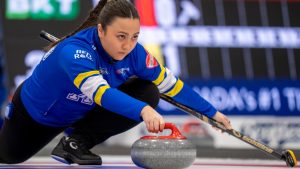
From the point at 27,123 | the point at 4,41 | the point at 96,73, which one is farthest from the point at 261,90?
the point at 96,73

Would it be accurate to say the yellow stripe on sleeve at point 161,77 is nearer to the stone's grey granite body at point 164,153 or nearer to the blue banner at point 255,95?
the stone's grey granite body at point 164,153

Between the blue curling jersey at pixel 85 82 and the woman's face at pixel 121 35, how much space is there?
11cm

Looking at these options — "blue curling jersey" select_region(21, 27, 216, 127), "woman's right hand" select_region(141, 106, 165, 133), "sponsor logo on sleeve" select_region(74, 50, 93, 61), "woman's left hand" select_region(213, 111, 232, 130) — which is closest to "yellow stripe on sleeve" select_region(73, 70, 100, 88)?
"blue curling jersey" select_region(21, 27, 216, 127)

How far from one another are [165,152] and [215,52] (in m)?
3.48

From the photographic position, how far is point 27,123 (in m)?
3.69

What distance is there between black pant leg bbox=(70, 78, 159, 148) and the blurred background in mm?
2664

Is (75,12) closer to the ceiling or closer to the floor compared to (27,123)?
closer to the ceiling

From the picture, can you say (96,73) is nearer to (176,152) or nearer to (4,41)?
(176,152)

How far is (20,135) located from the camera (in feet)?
12.2

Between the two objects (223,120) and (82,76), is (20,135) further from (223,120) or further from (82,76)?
(223,120)

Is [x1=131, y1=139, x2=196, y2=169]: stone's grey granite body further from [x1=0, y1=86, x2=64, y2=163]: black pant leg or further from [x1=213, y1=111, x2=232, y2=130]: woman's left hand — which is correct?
[x1=0, y1=86, x2=64, y2=163]: black pant leg

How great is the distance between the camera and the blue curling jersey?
9.84ft

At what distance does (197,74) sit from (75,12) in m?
1.23

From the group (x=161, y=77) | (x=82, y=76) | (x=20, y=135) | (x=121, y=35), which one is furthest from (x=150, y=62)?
(x=20, y=135)
